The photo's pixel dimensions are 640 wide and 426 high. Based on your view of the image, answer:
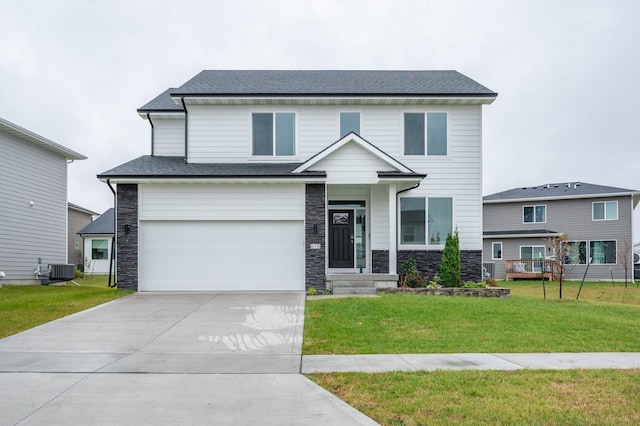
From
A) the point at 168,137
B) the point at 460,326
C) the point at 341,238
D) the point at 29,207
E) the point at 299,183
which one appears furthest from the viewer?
the point at 29,207

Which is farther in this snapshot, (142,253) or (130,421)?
(142,253)

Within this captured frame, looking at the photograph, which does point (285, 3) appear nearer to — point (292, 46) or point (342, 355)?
point (292, 46)

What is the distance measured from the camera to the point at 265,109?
52.3ft

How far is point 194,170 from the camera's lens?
581 inches

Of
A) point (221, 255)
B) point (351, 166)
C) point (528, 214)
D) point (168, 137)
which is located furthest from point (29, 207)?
point (528, 214)

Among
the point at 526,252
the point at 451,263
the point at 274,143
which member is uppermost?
the point at 274,143

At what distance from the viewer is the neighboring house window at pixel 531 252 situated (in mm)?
30203

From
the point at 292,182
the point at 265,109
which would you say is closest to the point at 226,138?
the point at 265,109

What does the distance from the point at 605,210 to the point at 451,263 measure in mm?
20178

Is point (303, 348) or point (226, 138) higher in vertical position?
point (226, 138)

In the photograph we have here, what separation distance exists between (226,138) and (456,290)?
8887 millimetres

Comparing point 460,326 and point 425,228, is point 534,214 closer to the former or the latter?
point 425,228

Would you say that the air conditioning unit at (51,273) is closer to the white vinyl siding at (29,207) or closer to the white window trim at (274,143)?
the white vinyl siding at (29,207)

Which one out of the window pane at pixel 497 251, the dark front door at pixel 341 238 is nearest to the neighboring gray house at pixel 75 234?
Result: the dark front door at pixel 341 238
